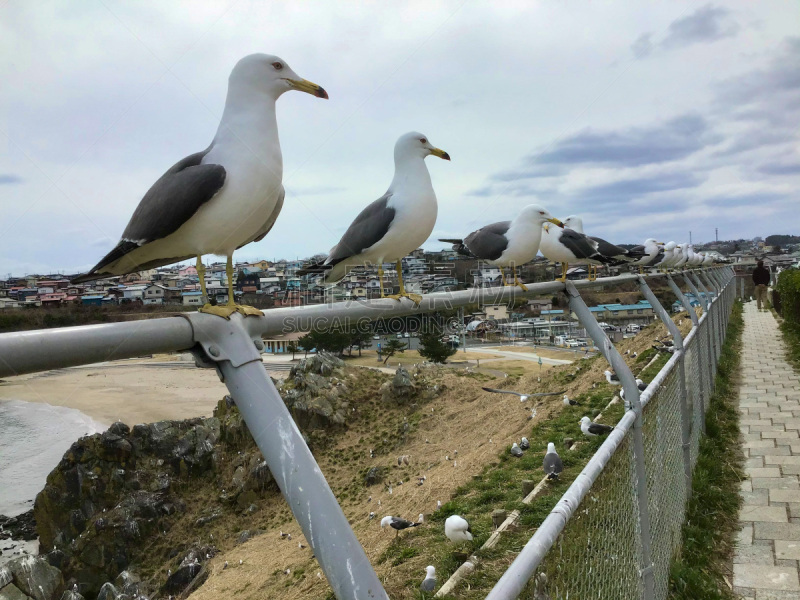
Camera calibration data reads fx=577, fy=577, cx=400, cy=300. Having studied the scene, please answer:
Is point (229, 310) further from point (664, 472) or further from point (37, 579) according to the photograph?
point (37, 579)

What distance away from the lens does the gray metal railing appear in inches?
45.3

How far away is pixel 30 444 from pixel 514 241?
169ft

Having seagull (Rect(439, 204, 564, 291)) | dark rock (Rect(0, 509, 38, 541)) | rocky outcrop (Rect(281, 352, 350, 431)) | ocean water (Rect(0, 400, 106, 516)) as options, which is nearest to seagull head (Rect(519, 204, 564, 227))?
seagull (Rect(439, 204, 564, 291))

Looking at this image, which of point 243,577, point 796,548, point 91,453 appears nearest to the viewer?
point 796,548

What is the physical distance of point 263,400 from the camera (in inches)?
53.4

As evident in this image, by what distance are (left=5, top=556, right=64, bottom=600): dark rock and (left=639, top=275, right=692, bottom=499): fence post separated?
2300 centimetres

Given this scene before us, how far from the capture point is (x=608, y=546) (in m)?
2.58

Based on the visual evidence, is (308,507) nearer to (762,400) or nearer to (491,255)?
(491,255)

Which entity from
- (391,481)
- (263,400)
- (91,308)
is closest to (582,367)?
(391,481)

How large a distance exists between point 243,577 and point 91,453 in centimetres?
1788

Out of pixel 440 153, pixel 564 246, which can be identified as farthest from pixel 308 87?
pixel 564 246

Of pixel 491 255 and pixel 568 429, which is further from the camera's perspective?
pixel 568 429

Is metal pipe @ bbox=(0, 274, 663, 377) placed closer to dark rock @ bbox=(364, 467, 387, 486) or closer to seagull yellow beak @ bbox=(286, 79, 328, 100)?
seagull yellow beak @ bbox=(286, 79, 328, 100)

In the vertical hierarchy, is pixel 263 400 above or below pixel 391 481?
above
